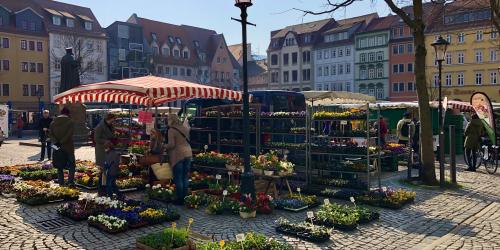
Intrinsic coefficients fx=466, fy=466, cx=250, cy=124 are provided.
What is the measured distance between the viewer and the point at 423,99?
41.5ft

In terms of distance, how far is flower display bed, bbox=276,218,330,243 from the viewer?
24.3ft

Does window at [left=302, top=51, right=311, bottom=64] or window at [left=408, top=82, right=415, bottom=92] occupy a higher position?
window at [left=302, top=51, right=311, bottom=64]

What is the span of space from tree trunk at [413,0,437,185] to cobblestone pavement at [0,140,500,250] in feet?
6.56

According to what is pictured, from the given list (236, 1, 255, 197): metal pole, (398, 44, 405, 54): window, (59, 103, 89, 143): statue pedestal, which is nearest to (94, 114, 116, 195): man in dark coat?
(236, 1, 255, 197): metal pole

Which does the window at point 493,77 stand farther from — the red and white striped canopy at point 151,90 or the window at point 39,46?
the window at point 39,46

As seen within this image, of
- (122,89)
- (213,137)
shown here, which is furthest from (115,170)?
(213,137)

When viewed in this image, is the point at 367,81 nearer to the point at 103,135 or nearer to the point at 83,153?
the point at 83,153

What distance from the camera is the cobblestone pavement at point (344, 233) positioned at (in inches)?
288

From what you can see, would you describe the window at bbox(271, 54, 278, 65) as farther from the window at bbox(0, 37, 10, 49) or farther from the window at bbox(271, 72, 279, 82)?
the window at bbox(0, 37, 10, 49)

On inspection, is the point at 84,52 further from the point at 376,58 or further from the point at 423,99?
the point at 423,99

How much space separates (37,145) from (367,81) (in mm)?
50665

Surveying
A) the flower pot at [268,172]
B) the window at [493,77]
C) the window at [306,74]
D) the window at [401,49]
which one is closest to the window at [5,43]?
the window at [306,74]

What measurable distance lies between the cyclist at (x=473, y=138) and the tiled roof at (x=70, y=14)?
5196cm

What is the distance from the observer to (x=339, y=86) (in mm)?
70750
